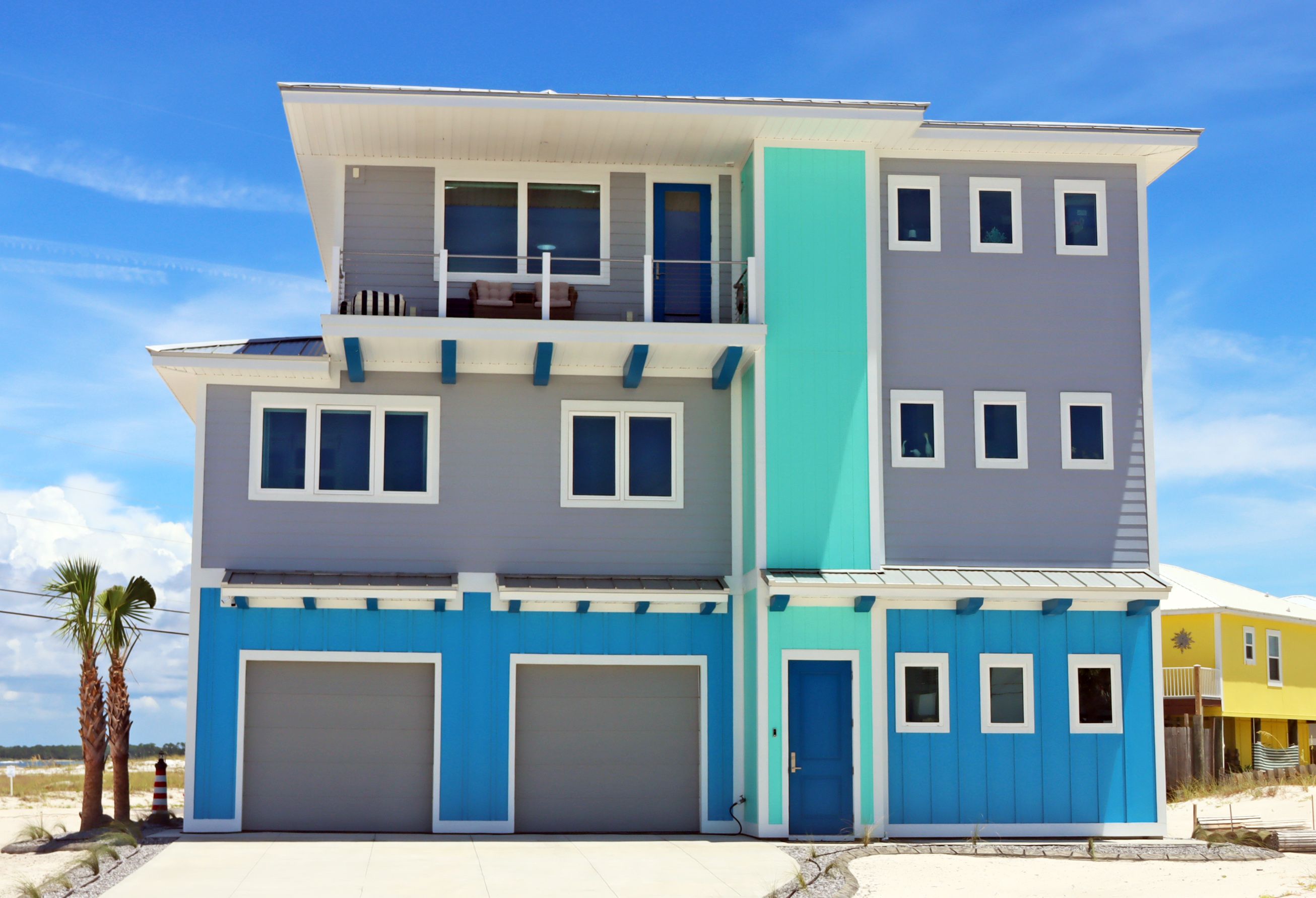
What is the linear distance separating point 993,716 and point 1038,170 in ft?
25.6

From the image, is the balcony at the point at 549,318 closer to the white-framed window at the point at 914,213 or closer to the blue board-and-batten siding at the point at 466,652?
the white-framed window at the point at 914,213

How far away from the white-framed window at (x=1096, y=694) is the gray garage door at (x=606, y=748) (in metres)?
5.19

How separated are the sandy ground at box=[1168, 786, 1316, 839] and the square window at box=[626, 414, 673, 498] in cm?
976

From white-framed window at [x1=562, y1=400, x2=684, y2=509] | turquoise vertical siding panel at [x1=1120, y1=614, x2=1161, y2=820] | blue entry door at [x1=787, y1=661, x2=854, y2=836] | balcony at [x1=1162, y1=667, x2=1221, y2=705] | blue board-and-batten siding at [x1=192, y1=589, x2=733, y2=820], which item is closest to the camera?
blue entry door at [x1=787, y1=661, x2=854, y2=836]

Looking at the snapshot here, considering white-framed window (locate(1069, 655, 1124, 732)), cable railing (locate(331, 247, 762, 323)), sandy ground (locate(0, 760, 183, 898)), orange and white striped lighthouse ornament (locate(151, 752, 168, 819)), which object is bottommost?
sandy ground (locate(0, 760, 183, 898))

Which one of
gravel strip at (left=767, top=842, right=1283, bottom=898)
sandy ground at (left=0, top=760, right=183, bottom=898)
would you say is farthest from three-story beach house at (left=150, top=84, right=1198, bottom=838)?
sandy ground at (left=0, top=760, right=183, bottom=898)

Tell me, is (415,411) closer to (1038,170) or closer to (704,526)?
(704,526)

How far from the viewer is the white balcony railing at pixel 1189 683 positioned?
33375 mm

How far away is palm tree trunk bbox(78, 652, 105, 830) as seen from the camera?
67.4 ft

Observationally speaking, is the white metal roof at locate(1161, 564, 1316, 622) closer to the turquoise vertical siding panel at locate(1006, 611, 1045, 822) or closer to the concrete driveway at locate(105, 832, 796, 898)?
the turquoise vertical siding panel at locate(1006, 611, 1045, 822)

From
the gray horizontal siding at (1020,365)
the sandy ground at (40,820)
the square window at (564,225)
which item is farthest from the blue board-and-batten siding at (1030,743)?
the sandy ground at (40,820)

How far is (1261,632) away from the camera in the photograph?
35.4 metres

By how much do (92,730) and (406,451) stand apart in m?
6.38

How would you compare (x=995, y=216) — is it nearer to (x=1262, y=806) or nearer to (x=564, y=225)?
(x=564, y=225)
